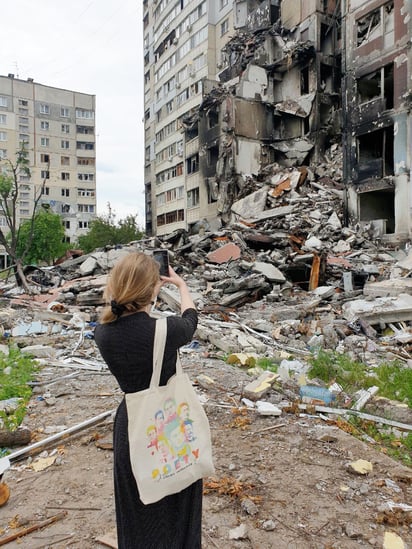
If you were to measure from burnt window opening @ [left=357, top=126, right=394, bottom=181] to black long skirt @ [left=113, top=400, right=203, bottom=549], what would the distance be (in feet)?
61.8

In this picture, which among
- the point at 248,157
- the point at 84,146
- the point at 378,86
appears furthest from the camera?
the point at 84,146

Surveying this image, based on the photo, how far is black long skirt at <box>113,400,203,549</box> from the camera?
65.7 inches

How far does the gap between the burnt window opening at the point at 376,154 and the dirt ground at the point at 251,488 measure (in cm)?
1694

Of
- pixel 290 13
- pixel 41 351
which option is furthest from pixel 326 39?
pixel 41 351

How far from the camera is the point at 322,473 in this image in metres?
2.88

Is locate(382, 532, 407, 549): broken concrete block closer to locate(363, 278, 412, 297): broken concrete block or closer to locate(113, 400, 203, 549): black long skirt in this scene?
locate(113, 400, 203, 549): black long skirt

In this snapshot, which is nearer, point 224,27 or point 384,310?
point 384,310

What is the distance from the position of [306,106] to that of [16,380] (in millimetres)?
23775

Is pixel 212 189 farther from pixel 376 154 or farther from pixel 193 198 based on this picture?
pixel 376 154

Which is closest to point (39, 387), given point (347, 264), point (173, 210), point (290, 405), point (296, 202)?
point (290, 405)

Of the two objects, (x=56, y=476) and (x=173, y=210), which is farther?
(x=173, y=210)

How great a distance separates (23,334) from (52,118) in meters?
48.1

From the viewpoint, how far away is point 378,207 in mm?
19594

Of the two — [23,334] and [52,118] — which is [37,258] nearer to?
[52,118]
